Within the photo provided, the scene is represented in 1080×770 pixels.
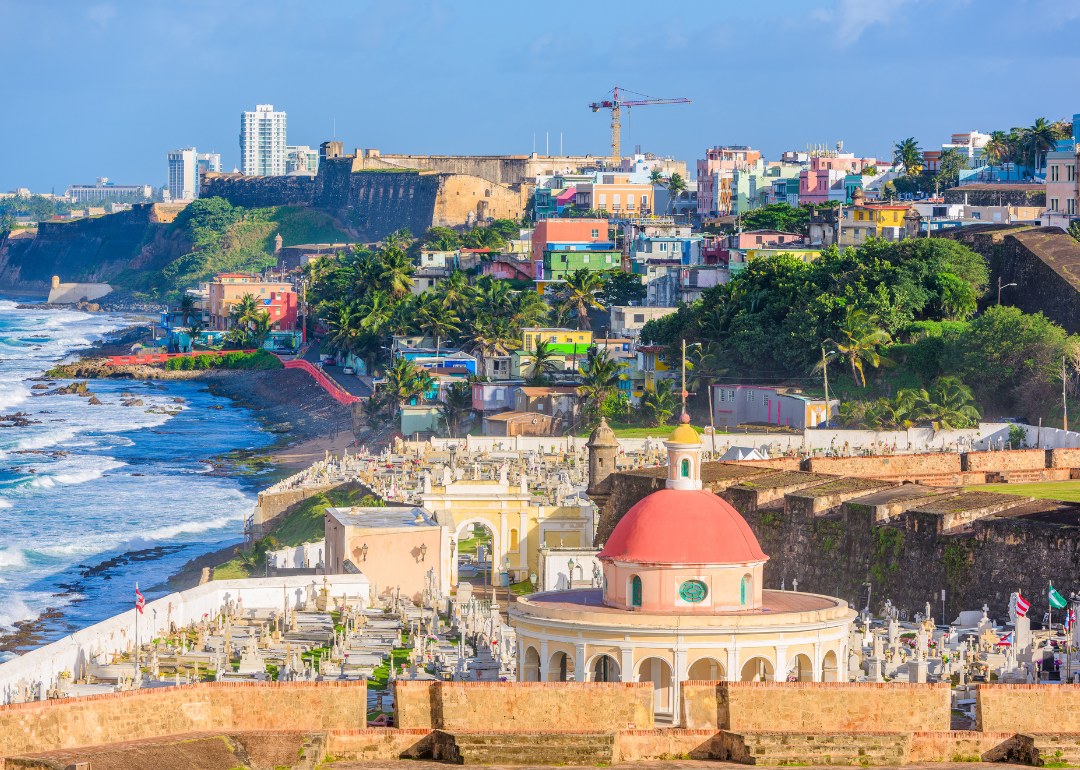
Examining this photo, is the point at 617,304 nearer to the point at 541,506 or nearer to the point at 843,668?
the point at 541,506

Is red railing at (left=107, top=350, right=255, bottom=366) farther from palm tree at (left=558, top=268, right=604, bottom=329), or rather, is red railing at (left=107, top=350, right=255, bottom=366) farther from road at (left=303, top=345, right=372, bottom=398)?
palm tree at (left=558, top=268, right=604, bottom=329)

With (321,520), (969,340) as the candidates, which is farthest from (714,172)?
(321,520)

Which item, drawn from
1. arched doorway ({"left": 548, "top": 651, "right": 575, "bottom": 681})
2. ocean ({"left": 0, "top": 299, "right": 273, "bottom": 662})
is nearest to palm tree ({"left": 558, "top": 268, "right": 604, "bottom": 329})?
ocean ({"left": 0, "top": 299, "right": 273, "bottom": 662})

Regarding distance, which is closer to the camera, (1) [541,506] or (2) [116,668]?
(2) [116,668]

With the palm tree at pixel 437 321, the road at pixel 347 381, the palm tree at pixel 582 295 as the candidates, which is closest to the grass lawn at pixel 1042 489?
the palm tree at pixel 582 295

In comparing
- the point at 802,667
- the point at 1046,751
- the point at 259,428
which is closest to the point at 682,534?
the point at 802,667

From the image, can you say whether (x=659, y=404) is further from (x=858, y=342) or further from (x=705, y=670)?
(x=705, y=670)
